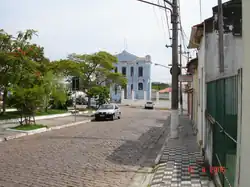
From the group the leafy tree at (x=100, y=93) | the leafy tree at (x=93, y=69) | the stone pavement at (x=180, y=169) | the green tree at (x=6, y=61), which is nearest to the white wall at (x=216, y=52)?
the stone pavement at (x=180, y=169)

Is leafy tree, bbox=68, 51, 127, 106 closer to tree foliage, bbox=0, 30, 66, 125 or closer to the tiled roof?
tree foliage, bbox=0, 30, 66, 125

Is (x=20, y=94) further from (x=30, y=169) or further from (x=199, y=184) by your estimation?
(x=199, y=184)

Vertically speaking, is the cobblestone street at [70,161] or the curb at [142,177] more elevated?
the cobblestone street at [70,161]

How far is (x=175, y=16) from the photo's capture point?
557 inches

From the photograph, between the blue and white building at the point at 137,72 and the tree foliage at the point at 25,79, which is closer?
the tree foliage at the point at 25,79

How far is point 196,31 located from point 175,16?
5.75 feet

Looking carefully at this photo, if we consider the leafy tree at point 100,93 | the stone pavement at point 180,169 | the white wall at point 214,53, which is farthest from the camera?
the leafy tree at point 100,93

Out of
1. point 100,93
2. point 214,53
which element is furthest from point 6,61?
point 100,93

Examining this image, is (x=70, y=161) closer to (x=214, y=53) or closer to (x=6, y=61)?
(x=214, y=53)

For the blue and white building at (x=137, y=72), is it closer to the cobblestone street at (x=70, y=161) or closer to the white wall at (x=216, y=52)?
→ the cobblestone street at (x=70, y=161)

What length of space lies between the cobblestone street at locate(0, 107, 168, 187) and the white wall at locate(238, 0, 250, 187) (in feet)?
14.0

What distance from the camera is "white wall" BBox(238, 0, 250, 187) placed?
3152 mm

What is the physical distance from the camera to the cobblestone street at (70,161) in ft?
23.8

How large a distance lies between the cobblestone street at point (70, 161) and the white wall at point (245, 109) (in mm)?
4269
